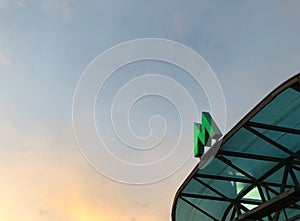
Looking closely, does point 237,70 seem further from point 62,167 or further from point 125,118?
point 62,167

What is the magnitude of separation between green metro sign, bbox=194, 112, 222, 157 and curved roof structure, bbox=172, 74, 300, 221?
0.66 ft

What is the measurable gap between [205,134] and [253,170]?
208 cm

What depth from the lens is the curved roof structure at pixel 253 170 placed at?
335 inches

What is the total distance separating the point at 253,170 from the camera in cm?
1113

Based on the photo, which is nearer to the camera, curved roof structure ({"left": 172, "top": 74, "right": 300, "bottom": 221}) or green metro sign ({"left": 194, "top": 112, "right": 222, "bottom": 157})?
curved roof structure ({"left": 172, "top": 74, "right": 300, "bottom": 221})

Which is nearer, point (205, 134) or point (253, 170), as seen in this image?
point (205, 134)

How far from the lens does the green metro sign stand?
977 cm

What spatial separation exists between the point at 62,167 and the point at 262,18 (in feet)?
39.6

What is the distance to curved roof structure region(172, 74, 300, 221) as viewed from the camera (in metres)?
8.52

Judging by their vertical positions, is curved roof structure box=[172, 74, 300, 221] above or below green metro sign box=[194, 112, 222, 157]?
below

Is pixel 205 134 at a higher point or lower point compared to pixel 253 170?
higher

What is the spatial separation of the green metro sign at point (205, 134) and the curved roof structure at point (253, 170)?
0.20m

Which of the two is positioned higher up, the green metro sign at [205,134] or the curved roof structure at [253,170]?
the green metro sign at [205,134]

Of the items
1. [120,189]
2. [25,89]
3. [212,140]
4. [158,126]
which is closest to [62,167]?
[120,189]
